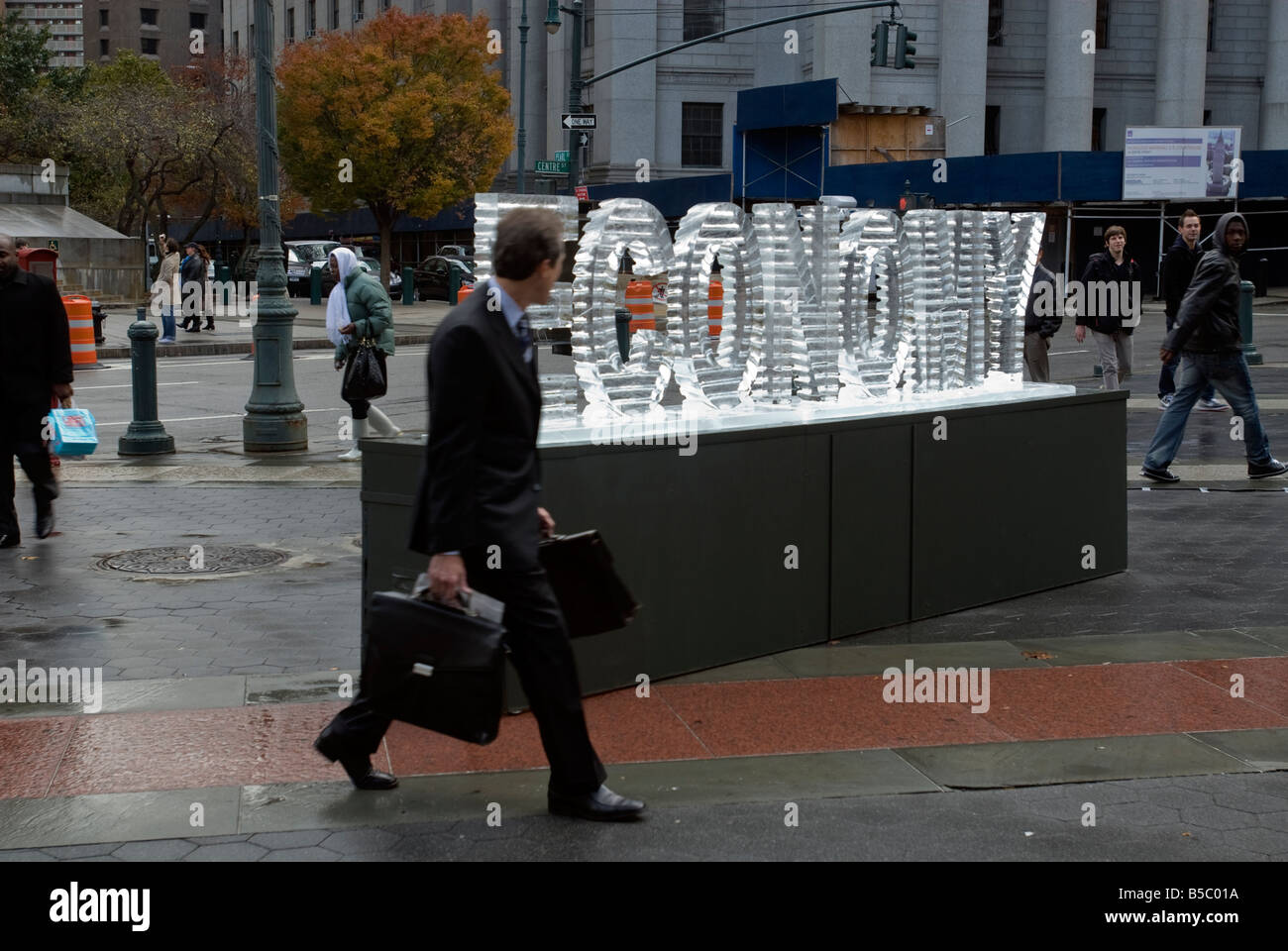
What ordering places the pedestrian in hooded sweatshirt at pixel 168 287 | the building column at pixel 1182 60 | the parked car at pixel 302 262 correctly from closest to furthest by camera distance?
the pedestrian in hooded sweatshirt at pixel 168 287 < the parked car at pixel 302 262 < the building column at pixel 1182 60

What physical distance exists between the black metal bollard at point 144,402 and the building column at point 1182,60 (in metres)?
46.1

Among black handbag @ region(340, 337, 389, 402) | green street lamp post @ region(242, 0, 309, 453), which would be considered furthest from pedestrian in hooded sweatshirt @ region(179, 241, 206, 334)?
black handbag @ region(340, 337, 389, 402)

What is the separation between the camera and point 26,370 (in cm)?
920

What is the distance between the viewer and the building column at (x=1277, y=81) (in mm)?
52188

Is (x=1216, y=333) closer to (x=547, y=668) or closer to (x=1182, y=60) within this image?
(x=547, y=668)

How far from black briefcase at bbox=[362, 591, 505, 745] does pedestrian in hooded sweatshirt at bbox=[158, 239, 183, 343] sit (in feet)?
79.2

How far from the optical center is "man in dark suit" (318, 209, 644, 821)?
446cm

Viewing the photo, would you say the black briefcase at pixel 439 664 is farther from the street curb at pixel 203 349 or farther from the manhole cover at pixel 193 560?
the street curb at pixel 203 349

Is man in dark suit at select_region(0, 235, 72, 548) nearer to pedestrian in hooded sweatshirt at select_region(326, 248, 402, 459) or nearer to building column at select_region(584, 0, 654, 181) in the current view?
pedestrian in hooded sweatshirt at select_region(326, 248, 402, 459)

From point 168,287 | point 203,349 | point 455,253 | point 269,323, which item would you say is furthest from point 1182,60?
point 269,323

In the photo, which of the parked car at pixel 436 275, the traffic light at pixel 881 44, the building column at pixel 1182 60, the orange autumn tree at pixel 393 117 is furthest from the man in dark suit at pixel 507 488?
the building column at pixel 1182 60

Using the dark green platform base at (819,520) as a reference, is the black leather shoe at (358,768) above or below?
below

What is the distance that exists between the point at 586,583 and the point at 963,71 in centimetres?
4928

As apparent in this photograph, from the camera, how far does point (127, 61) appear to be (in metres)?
68.3
